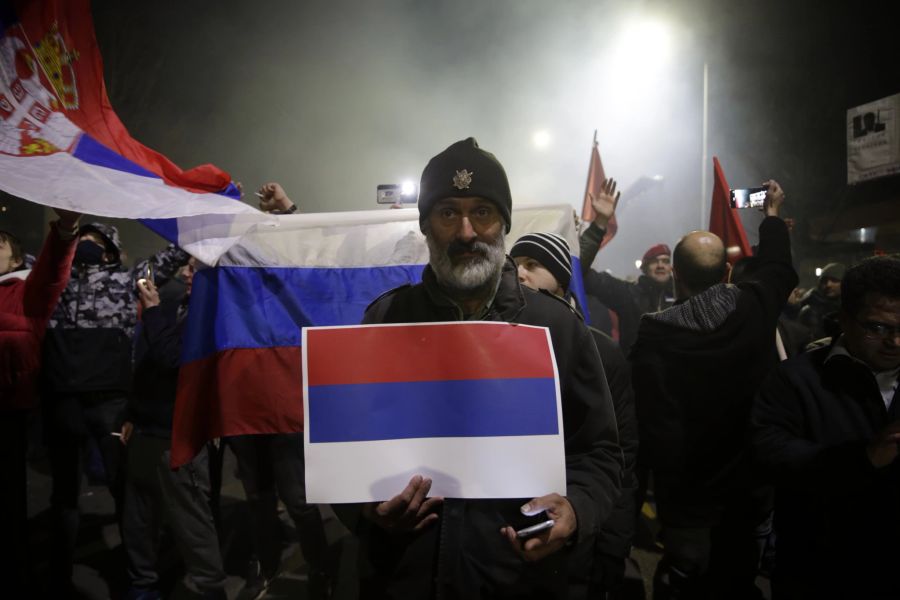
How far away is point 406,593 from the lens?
4.15 ft

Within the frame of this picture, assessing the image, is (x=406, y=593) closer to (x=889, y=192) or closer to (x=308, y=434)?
(x=308, y=434)

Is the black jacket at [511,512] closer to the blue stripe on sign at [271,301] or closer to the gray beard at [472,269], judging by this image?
the gray beard at [472,269]

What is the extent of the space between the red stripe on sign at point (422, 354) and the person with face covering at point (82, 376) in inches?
95.9

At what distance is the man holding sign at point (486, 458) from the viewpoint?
1.19 meters

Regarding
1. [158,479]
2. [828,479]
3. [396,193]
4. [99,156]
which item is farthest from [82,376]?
[828,479]

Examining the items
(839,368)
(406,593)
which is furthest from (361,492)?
(839,368)

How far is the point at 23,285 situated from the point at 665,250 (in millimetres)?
5645

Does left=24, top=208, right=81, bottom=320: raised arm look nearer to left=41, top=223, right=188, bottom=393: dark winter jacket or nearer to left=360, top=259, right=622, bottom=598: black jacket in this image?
left=41, top=223, right=188, bottom=393: dark winter jacket

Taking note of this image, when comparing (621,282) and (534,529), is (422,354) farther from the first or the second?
(621,282)

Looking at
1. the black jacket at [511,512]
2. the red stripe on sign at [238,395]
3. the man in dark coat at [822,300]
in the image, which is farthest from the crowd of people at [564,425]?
the man in dark coat at [822,300]

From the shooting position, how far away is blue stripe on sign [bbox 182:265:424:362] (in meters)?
2.68

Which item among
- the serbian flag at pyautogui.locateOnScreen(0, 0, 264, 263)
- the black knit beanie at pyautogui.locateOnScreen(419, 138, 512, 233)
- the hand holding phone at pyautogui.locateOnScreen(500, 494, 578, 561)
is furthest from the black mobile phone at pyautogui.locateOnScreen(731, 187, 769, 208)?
the serbian flag at pyautogui.locateOnScreen(0, 0, 264, 263)

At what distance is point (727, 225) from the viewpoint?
4281 millimetres

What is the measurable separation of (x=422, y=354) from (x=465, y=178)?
1.85 ft
